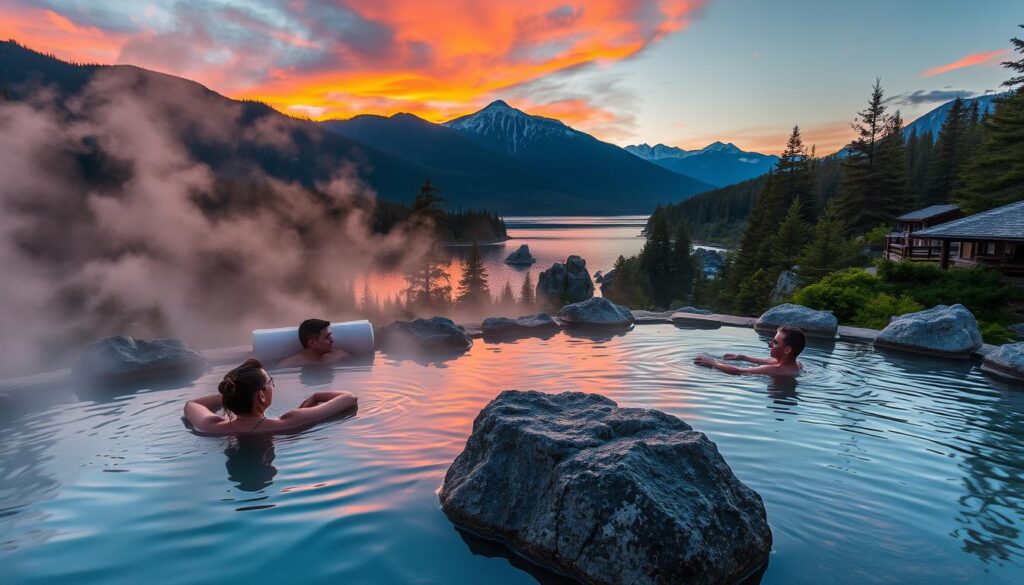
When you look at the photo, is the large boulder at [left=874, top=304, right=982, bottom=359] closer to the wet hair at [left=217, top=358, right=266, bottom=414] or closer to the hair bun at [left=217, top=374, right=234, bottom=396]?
the wet hair at [left=217, top=358, right=266, bottom=414]

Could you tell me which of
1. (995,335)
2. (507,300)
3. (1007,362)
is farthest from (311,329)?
(507,300)

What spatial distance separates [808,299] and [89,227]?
5023cm

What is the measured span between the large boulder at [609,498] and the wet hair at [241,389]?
2614mm

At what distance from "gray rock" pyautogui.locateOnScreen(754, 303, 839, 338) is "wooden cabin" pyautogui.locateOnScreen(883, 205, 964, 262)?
1816 centimetres

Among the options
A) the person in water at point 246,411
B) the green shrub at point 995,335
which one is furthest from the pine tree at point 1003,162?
the person in water at point 246,411

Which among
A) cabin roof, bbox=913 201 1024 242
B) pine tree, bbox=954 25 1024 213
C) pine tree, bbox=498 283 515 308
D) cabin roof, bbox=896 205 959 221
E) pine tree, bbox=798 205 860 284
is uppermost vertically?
pine tree, bbox=954 25 1024 213

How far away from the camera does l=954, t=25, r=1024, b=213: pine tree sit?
2925 centimetres

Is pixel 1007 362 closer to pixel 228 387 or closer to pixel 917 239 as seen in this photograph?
pixel 228 387

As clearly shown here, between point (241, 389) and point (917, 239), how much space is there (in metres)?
36.3

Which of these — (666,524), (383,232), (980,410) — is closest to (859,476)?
(666,524)

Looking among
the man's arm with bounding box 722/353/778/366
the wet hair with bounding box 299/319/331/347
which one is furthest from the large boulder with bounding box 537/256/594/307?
the wet hair with bounding box 299/319/331/347

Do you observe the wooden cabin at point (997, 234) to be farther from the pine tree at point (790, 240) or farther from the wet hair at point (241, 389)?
the wet hair at point (241, 389)

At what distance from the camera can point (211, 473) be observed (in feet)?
15.2

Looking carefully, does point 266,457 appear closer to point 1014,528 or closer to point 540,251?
point 1014,528
